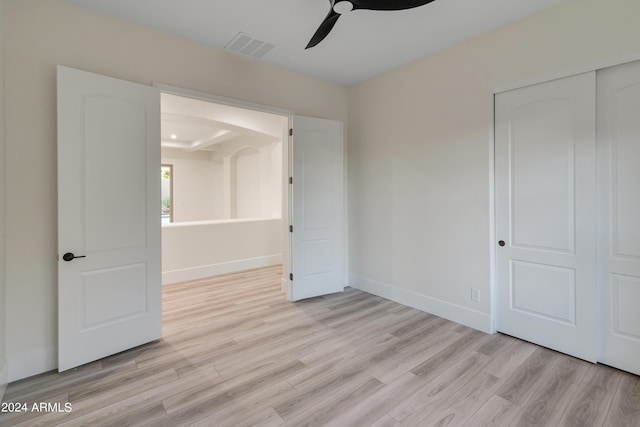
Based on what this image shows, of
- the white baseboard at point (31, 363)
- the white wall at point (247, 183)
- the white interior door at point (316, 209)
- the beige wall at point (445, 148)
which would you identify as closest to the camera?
the white baseboard at point (31, 363)

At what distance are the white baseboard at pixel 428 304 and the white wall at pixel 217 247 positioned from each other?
2.24m

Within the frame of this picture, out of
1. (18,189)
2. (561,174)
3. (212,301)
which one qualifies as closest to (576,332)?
(561,174)

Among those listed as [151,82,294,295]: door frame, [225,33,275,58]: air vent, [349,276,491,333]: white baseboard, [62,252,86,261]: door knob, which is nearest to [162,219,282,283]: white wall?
[151,82,294,295]: door frame

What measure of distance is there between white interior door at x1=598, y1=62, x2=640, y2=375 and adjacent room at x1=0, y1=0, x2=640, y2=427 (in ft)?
0.04

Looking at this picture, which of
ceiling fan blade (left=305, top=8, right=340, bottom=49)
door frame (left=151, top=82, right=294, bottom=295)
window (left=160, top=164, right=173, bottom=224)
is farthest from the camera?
window (left=160, top=164, right=173, bottom=224)

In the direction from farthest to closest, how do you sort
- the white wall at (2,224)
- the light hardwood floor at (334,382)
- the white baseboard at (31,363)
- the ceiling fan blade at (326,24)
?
the white baseboard at (31,363) < the white wall at (2,224) < the ceiling fan blade at (326,24) < the light hardwood floor at (334,382)

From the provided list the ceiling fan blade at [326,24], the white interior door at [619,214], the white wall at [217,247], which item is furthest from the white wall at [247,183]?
the white interior door at [619,214]

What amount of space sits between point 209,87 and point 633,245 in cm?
397

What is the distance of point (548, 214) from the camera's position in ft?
8.63

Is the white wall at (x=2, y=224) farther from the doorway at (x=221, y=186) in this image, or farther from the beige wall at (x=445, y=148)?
the beige wall at (x=445, y=148)

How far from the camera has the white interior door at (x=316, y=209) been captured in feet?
12.8

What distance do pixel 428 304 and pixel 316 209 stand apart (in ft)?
5.97

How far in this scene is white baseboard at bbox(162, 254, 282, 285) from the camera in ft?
15.9

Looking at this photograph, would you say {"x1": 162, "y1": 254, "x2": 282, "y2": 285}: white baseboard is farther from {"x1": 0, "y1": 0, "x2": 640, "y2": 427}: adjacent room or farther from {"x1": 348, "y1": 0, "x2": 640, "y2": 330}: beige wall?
{"x1": 348, "y1": 0, "x2": 640, "y2": 330}: beige wall
